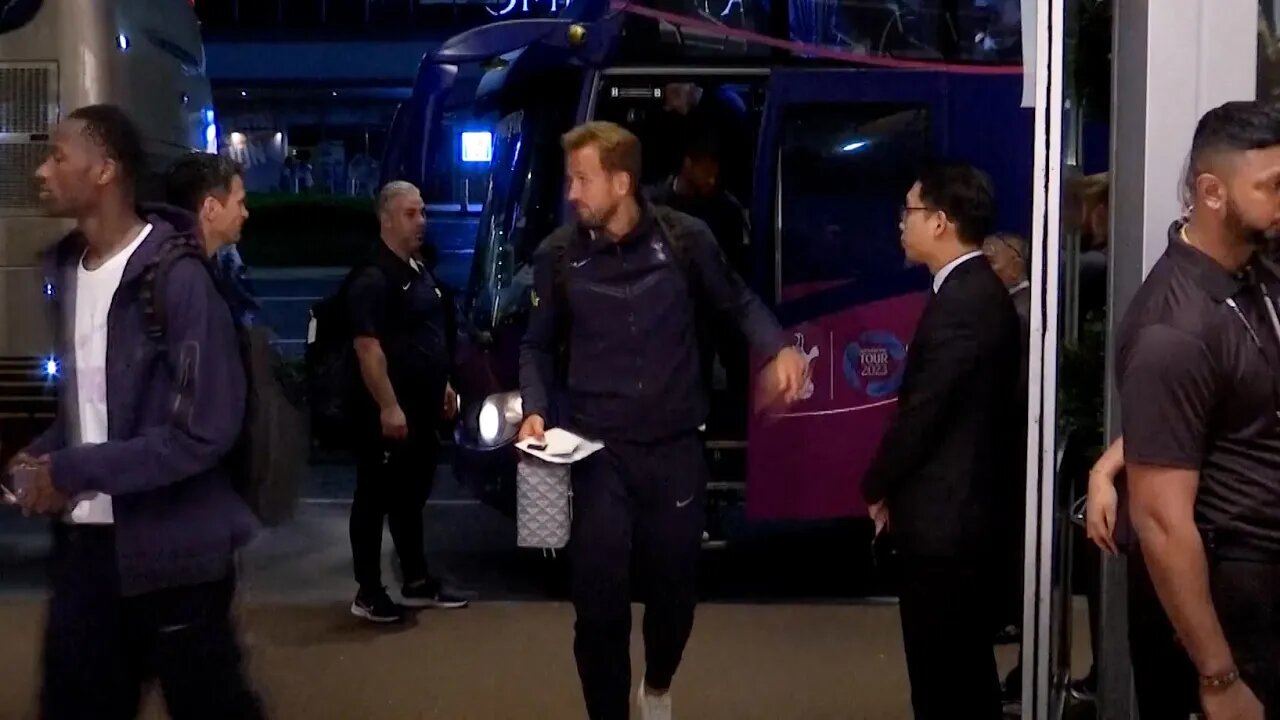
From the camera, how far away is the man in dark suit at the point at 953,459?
13.8ft

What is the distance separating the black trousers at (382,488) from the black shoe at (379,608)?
33 millimetres

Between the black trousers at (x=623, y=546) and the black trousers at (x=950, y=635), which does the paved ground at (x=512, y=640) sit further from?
the black trousers at (x=950, y=635)

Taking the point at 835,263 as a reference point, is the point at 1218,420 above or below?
below

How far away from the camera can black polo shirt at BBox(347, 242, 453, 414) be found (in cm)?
669

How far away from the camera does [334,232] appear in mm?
26953

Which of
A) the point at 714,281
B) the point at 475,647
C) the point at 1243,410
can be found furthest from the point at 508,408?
the point at 1243,410

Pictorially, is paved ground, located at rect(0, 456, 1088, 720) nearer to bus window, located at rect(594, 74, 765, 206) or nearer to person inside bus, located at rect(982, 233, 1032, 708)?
person inside bus, located at rect(982, 233, 1032, 708)

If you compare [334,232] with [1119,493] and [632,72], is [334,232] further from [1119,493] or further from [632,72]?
[1119,493]

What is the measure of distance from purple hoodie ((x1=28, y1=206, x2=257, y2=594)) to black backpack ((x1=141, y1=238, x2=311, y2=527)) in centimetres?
9

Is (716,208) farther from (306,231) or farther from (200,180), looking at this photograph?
(306,231)

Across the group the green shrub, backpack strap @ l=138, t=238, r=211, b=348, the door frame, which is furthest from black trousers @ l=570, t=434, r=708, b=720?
the green shrub

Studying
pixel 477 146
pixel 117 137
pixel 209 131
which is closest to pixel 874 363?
pixel 477 146

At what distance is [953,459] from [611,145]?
Answer: 1.39 m

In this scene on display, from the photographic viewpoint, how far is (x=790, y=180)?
755 centimetres
